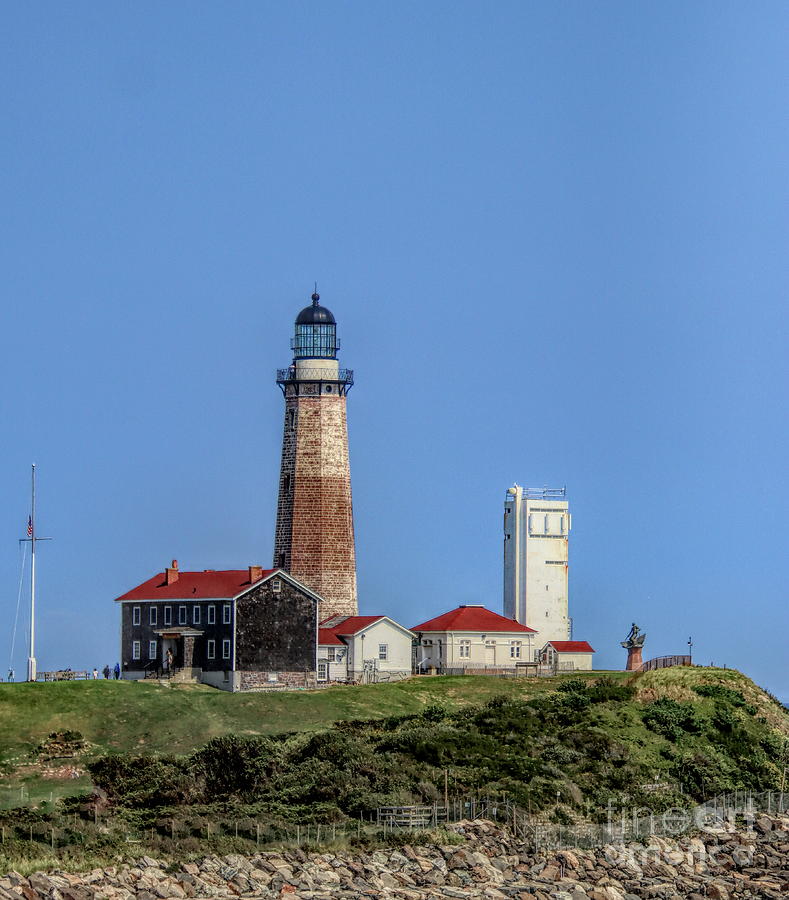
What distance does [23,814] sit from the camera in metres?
50.3

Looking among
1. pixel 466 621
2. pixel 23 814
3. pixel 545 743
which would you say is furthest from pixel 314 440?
pixel 23 814

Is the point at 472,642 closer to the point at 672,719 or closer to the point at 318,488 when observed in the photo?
the point at 318,488

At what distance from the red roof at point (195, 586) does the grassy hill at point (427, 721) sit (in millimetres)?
4334

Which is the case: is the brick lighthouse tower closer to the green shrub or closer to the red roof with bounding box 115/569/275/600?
the red roof with bounding box 115/569/275/600

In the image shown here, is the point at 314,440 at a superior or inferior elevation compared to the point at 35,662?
superior

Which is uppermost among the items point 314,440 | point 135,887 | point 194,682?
point 314,440

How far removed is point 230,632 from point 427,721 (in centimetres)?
1013

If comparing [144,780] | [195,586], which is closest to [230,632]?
[195,586]

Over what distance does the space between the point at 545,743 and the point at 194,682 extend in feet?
53.5

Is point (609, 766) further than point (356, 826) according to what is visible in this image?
Yes

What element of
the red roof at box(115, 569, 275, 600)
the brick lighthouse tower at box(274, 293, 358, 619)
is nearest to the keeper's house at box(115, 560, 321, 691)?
the red roof at box(115, 569, 275, 600)

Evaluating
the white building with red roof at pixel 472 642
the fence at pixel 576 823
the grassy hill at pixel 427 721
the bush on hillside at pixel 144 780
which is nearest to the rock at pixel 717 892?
the fence at pixel 576 823

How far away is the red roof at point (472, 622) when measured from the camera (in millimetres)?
77812

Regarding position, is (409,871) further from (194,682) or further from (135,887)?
(194,682)
